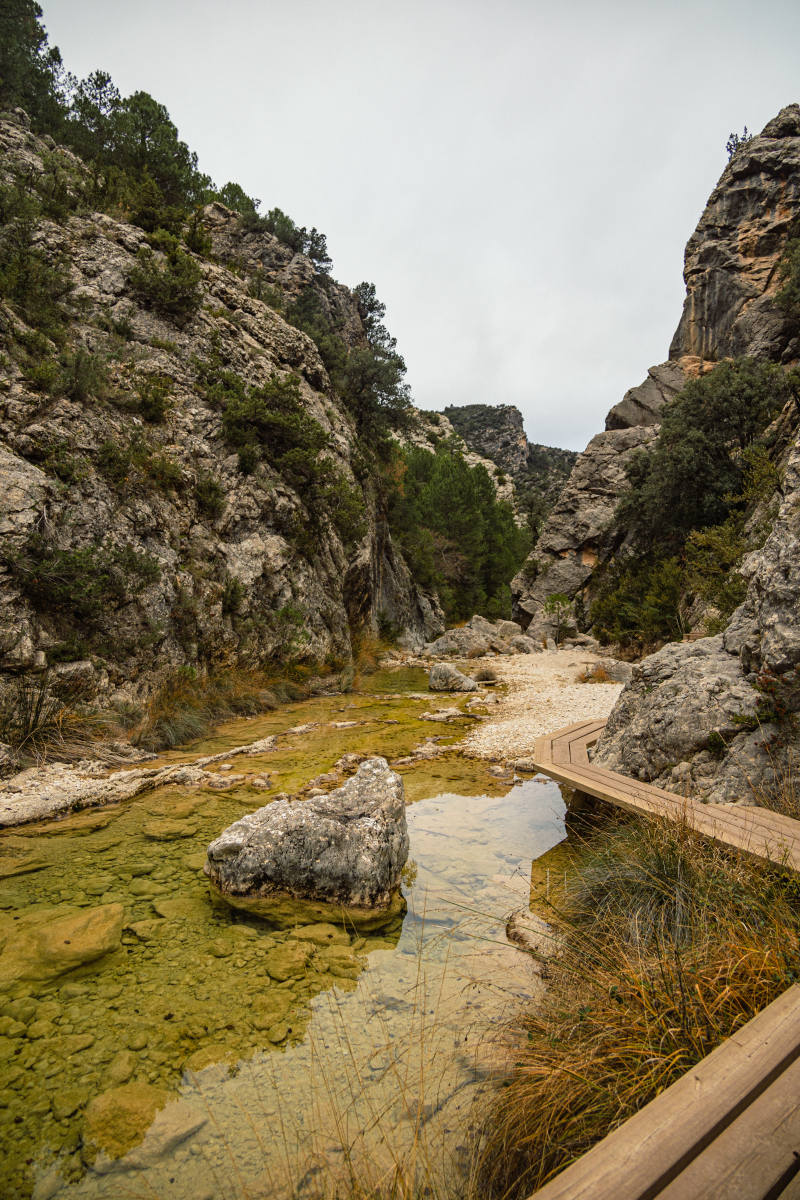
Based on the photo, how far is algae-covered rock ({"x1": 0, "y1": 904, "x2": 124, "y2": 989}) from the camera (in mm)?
3158

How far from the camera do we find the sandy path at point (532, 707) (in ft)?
28.5

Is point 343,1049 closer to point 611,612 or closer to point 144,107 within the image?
point 611,612

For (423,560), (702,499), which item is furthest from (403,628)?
(702,499)

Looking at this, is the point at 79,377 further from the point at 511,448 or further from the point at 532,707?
the point at 511,448

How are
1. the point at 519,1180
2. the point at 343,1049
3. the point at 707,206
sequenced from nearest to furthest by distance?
the point at 519,1180, the point at 343,1049, the point at 707,206

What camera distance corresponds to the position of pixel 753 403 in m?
20.6

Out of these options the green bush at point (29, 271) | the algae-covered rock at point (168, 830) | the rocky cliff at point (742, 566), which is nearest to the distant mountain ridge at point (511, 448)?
the rocky cliff at point (742, 566)

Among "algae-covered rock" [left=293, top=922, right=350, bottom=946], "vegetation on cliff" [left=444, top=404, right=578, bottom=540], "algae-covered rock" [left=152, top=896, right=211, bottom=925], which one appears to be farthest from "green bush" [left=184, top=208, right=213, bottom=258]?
"vegetation on cliff" [left=444, top=404, right=578, bottom=540]

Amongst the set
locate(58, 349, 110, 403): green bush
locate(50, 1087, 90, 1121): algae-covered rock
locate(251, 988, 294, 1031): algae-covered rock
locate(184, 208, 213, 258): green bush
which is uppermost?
locate(184, 208, 213, 258): green bush

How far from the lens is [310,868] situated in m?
4.25

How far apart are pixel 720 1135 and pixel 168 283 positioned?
1919cm

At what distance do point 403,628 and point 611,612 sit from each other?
33.7ft

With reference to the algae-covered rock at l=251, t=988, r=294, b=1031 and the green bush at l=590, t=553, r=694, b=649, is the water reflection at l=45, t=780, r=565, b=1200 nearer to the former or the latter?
the algae-covered rock at l=251, t=988, r=294, b=1031

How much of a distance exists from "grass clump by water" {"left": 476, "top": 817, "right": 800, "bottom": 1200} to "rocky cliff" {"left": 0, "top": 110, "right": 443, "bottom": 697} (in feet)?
25.8
